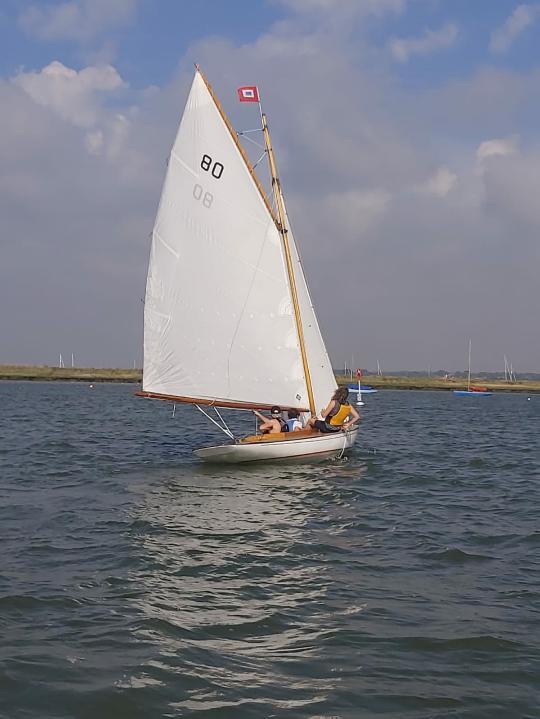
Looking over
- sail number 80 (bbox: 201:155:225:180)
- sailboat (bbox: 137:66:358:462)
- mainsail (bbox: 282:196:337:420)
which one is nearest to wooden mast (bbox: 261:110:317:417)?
mainsail (bbox: 282:196:337:420)

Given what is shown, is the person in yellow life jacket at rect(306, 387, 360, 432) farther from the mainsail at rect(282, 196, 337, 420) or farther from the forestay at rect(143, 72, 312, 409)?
the forestay at rect(143, 72, 312, 409)

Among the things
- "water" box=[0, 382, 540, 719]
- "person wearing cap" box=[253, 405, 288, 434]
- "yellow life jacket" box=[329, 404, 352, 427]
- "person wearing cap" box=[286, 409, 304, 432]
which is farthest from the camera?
"yellow life jacket" box=[329, 404, 352, 427]

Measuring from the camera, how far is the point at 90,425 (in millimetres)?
43969

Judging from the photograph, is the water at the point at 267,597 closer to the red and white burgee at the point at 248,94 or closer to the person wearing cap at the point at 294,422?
the person wearing cap at the point at 294,422

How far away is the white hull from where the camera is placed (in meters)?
24.1

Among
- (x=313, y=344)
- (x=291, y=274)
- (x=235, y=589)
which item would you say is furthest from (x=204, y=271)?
(x=235, y=589)

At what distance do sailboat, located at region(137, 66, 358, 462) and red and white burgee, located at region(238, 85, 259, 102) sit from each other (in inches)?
151

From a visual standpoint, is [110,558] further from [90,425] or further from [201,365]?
[90,425]

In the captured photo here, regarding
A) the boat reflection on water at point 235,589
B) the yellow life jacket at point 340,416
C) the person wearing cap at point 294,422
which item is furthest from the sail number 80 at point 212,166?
the boat reflection on water at point 235,589

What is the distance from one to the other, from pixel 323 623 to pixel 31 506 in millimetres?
10151

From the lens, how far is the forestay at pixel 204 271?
974 inches

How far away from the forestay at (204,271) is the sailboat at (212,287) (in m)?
0.04

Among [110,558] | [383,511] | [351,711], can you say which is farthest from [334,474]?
Answer: [351,711]

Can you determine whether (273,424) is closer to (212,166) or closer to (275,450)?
(275,450)
